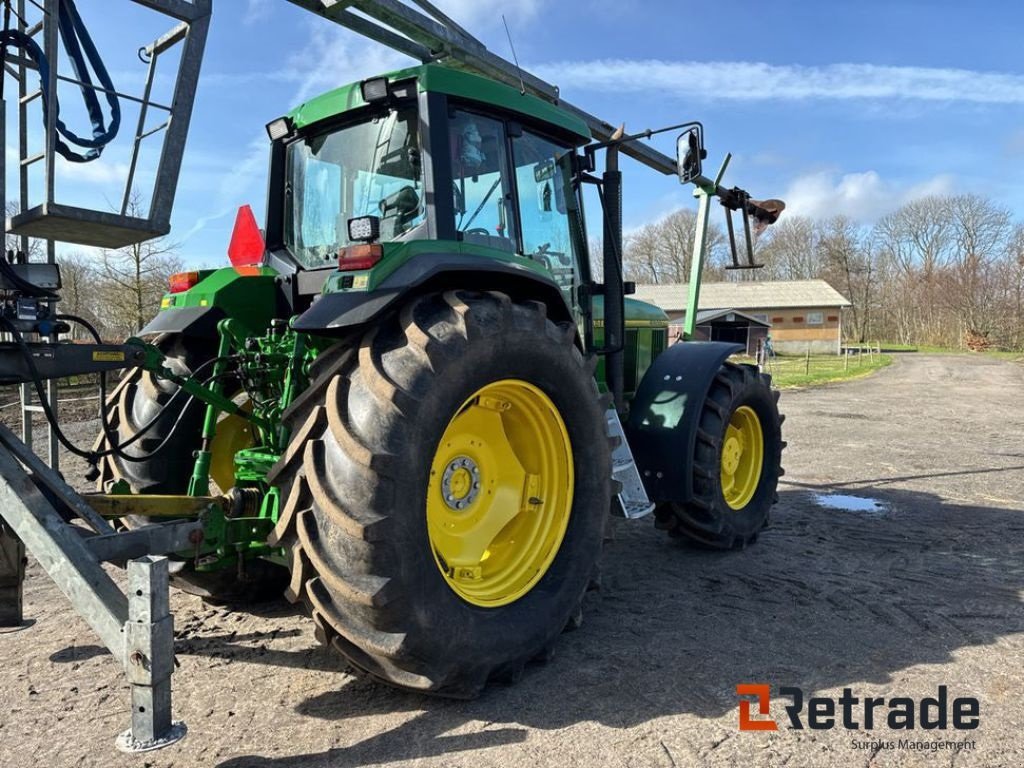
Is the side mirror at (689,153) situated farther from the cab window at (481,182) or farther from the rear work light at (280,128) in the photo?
the rear work light at (280,128)

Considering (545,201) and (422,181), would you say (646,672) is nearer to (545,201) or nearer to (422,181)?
(422,181)

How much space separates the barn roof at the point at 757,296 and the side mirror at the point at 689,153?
4030 cm

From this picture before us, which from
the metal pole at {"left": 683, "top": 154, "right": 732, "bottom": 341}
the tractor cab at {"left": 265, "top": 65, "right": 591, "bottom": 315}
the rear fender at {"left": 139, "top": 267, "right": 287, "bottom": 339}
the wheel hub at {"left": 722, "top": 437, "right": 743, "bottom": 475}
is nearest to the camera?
the tractor cab at {"left": 265, "top": 65, "right": 591, "bottom": 315}

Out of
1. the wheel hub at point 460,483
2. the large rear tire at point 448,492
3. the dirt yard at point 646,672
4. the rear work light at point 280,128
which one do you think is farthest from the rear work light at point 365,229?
the dirt yard at point 646,672

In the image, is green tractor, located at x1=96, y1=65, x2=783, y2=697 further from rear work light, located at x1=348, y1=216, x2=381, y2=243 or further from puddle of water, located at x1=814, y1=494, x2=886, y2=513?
puddle of water, located at x1=814, y1=494, x2=886, y2=513

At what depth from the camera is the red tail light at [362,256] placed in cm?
275

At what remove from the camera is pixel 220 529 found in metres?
2.75

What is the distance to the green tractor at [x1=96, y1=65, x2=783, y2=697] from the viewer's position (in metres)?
2.48

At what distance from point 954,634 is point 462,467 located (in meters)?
2.39

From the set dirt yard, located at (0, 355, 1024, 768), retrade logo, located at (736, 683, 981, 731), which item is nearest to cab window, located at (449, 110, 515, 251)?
dirt yard, located at (0, 355, 1024, 768)

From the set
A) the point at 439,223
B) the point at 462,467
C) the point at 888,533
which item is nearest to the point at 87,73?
the point at 439,223

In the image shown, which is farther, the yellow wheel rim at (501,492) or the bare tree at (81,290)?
the bare tree at (81,290)

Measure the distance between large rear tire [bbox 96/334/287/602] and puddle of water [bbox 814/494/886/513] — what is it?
4579mm

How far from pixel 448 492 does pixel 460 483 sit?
0.08 meters
